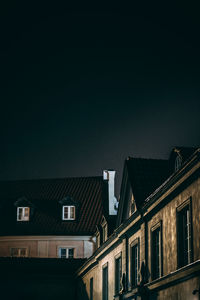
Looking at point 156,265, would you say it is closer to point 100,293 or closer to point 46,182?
point 100,293

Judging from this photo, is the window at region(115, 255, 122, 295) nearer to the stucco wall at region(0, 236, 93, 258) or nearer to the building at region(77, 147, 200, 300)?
the building at region(77, 147, 200, 300)

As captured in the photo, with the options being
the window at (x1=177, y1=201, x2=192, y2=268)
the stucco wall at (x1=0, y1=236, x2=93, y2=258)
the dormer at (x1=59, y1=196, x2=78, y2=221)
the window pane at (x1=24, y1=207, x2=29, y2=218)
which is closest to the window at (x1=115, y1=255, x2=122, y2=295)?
the window at (x1=177, y1=201, x2=192, y2=268)

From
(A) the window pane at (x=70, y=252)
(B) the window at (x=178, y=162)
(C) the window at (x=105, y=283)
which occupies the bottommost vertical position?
(C) the window at (x=105, y=283)

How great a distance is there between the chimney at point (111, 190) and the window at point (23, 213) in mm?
7576

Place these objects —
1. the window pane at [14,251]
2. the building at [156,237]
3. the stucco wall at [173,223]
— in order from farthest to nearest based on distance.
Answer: the window pane at [14,251], the building at [156,237], the stucco wall at [173,223]

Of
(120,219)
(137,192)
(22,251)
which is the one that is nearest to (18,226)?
(22,251)

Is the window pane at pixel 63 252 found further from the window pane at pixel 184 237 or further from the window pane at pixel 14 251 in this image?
the window pane at pixel 184 237

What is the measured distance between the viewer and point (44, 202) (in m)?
50.2

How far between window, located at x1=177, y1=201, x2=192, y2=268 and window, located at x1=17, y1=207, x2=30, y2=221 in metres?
33.5

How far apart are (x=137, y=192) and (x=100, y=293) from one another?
8217 millimetres

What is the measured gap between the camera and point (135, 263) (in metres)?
22.6

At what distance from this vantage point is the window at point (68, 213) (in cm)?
4831

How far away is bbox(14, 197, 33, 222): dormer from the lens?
48.8 metres

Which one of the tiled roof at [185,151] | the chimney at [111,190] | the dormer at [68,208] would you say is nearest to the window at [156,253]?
the tiled roof at [185,151]
